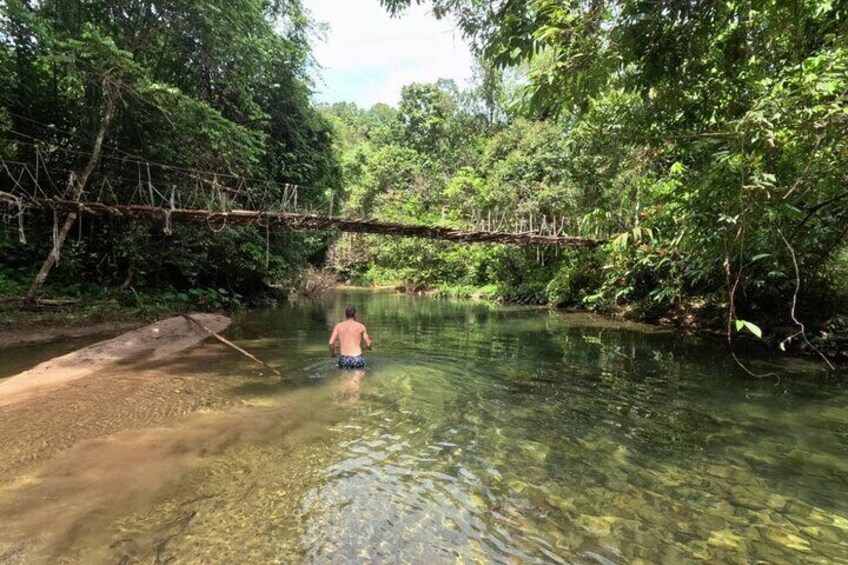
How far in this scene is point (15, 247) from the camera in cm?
1243

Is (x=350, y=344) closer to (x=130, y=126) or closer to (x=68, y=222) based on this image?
(x=68, y=222)

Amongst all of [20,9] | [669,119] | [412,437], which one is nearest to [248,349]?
[412,437]

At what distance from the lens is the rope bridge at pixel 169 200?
10625mm

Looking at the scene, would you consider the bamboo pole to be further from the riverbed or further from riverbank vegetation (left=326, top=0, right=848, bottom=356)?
the riverbed

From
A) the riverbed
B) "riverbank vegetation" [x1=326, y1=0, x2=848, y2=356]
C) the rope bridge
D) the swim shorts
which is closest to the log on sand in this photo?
the riverbed

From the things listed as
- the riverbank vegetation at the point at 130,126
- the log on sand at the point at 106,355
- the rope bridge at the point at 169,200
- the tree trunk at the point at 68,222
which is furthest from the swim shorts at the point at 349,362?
the tree trunk at the point at 68,222

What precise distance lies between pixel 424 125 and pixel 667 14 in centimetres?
3670

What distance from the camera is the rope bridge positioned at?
10625 millimetres

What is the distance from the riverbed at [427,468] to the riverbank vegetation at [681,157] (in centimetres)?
139

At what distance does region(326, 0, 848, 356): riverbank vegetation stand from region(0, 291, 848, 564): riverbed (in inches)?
54.8

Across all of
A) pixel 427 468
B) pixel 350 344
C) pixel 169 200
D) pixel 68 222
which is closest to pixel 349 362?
pixel 350 344

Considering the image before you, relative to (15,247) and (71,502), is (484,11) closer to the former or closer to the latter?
(71,502)

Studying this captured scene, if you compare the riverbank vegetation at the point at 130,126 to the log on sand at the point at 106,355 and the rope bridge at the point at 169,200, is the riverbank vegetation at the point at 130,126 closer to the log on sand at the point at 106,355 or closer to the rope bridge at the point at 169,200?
the rope bridge at the point at 169,200

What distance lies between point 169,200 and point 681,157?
11800mm
